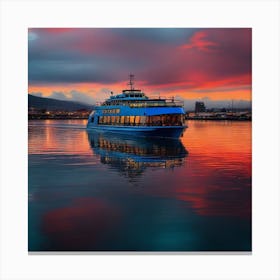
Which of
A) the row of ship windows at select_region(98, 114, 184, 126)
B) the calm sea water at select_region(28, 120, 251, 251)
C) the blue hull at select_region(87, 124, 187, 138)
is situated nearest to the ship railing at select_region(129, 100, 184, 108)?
the row of ship windows at select_region(98, 114, 184, 126)

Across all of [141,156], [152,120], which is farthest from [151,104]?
[141,156]

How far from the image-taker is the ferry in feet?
78.5

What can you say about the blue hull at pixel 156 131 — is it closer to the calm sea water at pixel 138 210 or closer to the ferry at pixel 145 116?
the ferry at pixel 145 116

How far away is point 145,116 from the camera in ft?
82.4

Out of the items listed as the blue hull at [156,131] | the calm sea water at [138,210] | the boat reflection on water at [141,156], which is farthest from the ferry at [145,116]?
the calm sea water at [138,210]

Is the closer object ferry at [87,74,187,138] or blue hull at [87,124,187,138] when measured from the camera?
ferry at [87,74,187,138]

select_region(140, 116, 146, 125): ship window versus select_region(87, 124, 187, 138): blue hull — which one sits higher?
select_region(140, 116, 146, 125): ship window

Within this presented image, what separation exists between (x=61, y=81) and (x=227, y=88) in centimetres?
431

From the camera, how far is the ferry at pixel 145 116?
23938 mm

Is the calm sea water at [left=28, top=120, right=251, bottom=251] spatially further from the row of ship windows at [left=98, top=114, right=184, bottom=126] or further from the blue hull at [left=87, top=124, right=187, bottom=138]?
the blue hull at [left=87, top=124, right=187, bottom=138]

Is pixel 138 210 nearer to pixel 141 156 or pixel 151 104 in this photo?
pixel 141 156

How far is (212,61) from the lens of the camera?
1131 cm
